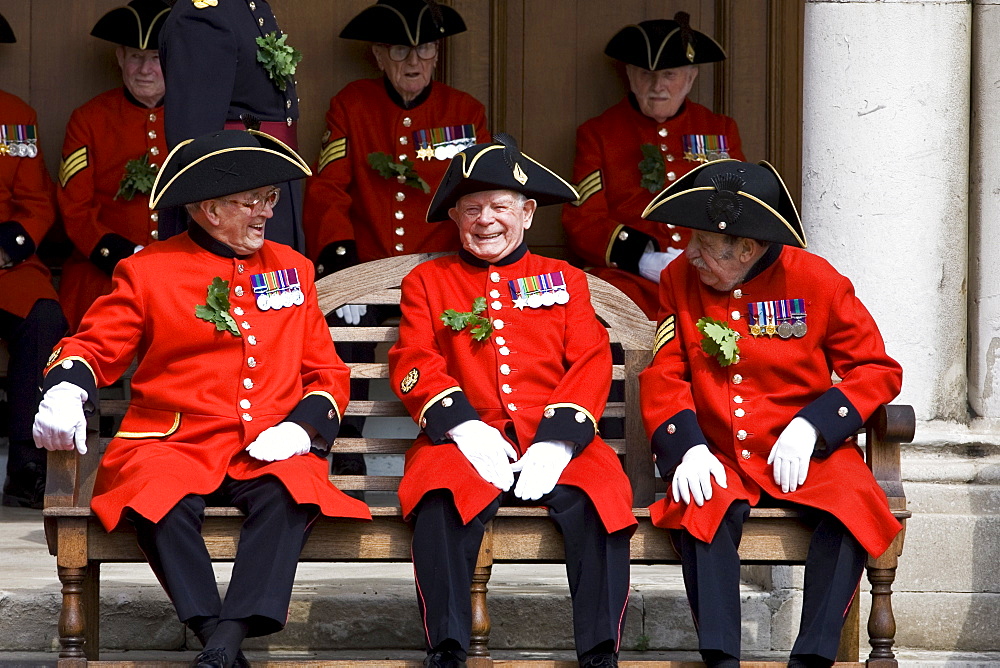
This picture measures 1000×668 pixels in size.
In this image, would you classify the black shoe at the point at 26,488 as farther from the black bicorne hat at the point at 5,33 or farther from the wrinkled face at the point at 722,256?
the wrinkled face at the point at 722,256

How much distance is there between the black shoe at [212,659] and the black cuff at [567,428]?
3.60ft

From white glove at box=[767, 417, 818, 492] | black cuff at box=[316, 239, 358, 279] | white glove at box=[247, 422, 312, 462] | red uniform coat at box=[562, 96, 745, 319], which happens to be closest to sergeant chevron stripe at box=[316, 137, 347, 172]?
black cuff at box=[316, 239, 358, 279]

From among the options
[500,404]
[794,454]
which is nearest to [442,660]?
[500,404]

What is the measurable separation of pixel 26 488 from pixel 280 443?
251 centimetres

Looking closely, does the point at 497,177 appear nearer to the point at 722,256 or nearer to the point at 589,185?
the point at 722,256

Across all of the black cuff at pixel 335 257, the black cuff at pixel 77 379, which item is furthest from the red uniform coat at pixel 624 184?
the black cuff at pixel 77 379

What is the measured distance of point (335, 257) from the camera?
6.14 m

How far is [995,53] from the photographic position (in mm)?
5598

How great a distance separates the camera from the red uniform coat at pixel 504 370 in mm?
4305

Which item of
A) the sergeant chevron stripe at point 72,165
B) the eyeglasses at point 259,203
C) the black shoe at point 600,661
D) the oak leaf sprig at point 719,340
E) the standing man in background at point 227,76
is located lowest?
the black shoe at point 600,661

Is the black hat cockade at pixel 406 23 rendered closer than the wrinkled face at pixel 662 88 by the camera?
Yes

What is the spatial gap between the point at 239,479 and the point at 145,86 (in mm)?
2917

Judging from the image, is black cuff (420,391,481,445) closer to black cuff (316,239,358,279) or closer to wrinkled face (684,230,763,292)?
wrinkled face (684,230,763,292)

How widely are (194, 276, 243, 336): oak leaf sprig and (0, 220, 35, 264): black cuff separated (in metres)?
2.23
